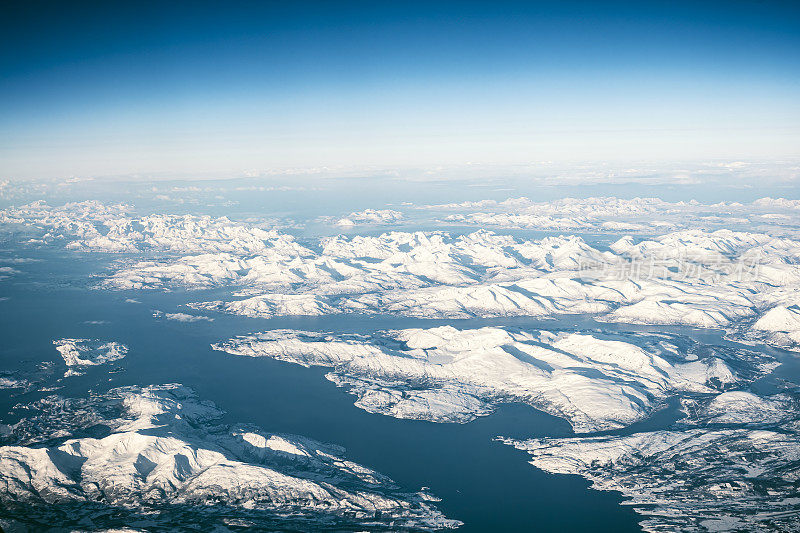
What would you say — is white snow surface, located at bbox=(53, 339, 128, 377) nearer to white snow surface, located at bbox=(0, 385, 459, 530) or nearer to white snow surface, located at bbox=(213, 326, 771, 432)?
white snow surface, located at bbox=(213, 326, 771, 432)

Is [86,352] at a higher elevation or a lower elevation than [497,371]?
higher

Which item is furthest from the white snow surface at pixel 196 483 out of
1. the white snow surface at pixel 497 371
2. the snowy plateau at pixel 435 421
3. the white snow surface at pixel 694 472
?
the white snow surface at pixel 497 371

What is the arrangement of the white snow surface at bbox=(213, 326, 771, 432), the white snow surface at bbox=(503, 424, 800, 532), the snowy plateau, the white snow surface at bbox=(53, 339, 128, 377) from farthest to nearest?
the white snow surface at bbox=(53, 339, 128, 377)
the white snow surface at bbox=(213, 326, 771, 432)
the snowy plateau
the white snow surface at bbox=(503, 424, 800, 532)

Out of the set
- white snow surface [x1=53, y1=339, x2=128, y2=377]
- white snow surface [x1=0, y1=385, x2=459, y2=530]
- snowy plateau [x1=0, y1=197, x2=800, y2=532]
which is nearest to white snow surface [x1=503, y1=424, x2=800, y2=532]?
snowy plateau [x1=0, y1=197, x2=800, y2=532]

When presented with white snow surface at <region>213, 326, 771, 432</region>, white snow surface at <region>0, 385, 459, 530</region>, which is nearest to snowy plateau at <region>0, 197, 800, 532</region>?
white snow surface at <region>0, 385, 459, 530</region>

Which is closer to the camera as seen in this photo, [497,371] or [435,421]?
[435,421]

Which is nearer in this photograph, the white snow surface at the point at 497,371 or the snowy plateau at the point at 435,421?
the snowy plateau at the point at 435,421

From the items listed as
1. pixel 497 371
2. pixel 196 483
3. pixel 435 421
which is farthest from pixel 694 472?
pixel 196 483

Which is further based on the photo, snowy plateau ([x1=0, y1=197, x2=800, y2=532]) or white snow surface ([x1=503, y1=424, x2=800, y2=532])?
snowy plateau ([x1=0, y1=197, x2=800, y2=532])

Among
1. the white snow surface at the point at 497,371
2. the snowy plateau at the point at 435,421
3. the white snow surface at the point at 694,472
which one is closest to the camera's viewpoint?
the white snow surface at the point at 694,472

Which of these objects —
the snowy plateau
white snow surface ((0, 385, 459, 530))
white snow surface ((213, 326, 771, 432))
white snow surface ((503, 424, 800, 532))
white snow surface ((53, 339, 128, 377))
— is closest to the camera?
white snow surface ((503, 424, 800, 532))

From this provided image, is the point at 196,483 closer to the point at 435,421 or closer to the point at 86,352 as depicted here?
the point at 435,421

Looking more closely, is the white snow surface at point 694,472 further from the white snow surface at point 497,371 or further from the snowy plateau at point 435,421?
the white snow surface at point 497,371
